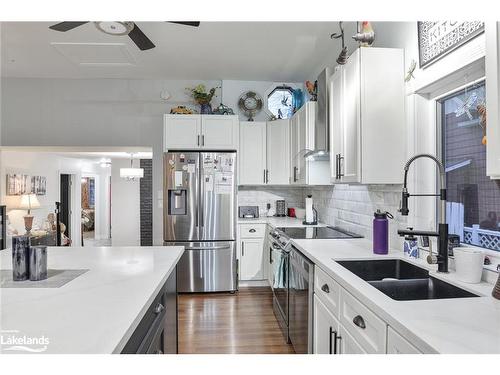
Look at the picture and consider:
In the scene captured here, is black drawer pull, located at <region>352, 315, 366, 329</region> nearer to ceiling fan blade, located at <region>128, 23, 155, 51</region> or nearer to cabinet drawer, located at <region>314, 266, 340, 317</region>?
cabinet drawer, located at <region>314, 266, 340, 317</region>

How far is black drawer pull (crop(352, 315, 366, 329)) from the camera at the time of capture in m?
1.38

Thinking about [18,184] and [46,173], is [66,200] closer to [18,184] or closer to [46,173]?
[46,173]

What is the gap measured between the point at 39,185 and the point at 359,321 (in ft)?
23.2

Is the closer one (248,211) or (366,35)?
(366,35)

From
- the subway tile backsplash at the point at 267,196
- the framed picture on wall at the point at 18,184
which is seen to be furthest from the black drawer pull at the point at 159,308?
the framed picture on wall at the point at 18,184

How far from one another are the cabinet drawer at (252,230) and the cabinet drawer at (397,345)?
10.2ft

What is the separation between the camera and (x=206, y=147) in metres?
4.21

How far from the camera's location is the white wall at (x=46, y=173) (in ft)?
18.8

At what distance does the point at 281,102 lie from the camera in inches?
177

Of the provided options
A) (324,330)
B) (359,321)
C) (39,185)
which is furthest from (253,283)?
(39,185)

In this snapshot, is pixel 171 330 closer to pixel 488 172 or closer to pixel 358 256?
pixel 358 256

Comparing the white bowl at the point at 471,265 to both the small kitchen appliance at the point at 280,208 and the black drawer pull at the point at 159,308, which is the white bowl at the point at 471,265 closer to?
the black drawer pull at the point at 159,308

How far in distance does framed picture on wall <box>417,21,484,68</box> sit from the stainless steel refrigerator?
8.63 feet

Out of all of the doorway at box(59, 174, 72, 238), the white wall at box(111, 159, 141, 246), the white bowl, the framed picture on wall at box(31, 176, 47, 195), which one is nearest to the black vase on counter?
the white bowl
